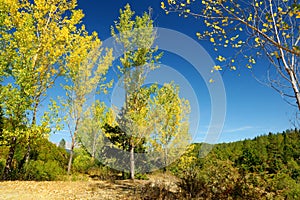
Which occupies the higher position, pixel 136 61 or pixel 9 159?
pixel 136 61

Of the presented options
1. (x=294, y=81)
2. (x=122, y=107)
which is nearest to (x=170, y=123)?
(x=122, y=107)

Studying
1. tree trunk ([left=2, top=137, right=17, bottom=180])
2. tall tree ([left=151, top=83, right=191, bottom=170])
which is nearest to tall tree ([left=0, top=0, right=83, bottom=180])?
tree trunk ([left=2, top=137, right=17, bottom=180])

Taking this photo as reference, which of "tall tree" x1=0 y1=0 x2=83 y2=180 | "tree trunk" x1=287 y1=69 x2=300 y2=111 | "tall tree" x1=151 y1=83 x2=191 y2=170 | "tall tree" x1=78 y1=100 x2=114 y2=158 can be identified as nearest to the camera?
"tree trunk" x1=287 y1=69 x2=300 y2=111

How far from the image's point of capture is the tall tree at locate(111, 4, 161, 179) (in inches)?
483

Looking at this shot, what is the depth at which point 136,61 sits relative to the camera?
12.3 meters

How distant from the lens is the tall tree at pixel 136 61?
40.3 feet

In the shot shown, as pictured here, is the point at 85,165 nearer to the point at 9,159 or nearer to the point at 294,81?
the point at 9,159

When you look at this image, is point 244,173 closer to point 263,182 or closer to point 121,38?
point 263,182

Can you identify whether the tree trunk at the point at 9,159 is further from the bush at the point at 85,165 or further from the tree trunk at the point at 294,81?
the tree trunk at the point at 294,81

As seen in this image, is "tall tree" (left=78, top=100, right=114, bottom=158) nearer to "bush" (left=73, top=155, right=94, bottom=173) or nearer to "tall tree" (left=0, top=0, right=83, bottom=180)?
"bush" (left=73, top=155, right=94, bottom=173)

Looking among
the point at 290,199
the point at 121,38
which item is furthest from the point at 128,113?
the point at 290,199

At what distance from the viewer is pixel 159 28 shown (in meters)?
12.4

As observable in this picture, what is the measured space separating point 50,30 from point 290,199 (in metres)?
10.2

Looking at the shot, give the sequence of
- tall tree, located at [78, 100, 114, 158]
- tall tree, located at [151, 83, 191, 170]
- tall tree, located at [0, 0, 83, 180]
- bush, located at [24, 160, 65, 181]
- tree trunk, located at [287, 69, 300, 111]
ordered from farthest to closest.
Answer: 1. tall tree, located at [78, 100, 114, 158]
2. tall tree, located at [151, 83, 191, 170]
3. bush, located at [24, 160, 65, 181]
4. tall tree, located at [0, 0, 83, 180]
5. tree trunk, located at [287, 69, 300, 111]
